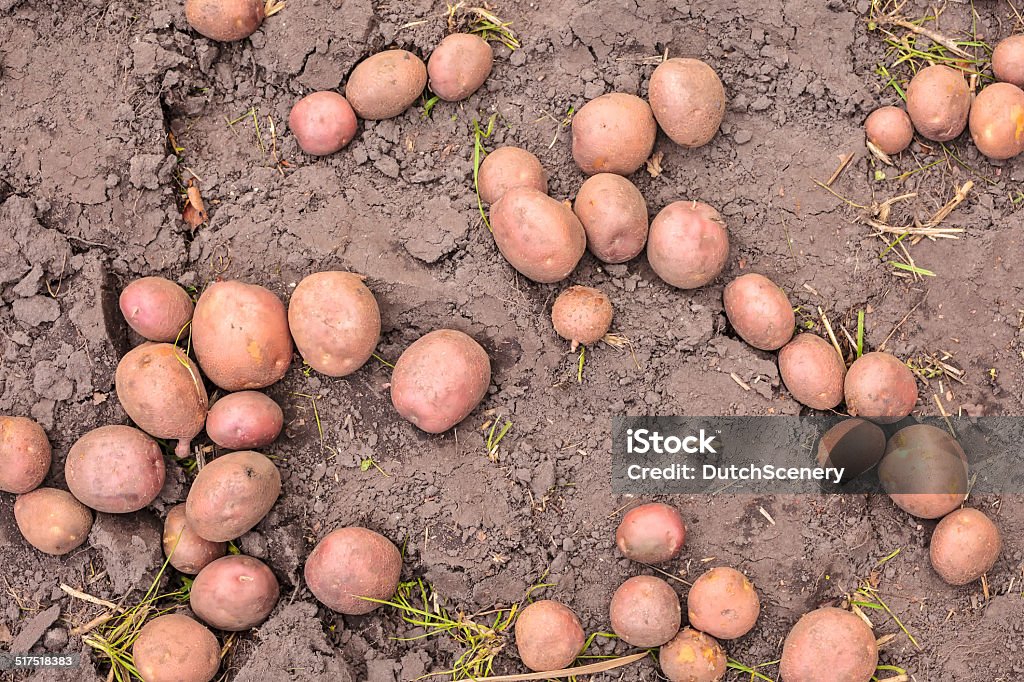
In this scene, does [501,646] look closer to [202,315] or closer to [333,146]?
[202,315]

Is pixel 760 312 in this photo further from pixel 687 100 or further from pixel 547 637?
pixel 547 637

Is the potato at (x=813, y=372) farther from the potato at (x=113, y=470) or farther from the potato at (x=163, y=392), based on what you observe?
the potato at (x=113, y=470)

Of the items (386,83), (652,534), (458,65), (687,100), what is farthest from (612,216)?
(652,534)

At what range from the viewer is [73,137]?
8.16ft

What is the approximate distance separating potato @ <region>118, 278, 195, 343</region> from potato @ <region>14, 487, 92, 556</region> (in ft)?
1.58

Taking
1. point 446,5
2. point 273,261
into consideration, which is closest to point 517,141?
point 446,5

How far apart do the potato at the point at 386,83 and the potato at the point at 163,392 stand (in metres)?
0.88

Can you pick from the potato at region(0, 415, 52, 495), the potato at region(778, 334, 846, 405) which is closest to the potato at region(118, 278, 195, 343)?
the potato at region(0, 415, 52, 495)

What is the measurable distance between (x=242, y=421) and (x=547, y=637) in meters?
0.99

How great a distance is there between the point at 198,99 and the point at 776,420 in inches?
76.1

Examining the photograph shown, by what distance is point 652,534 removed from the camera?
2334mm

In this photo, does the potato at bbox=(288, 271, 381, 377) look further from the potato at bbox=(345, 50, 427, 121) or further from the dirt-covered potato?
the potato at bbox=(345, 50, 427, 121)

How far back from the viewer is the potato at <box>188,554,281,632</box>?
7.55 ft

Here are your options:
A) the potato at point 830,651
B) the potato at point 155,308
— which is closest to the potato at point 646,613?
the potato at point 830,651
